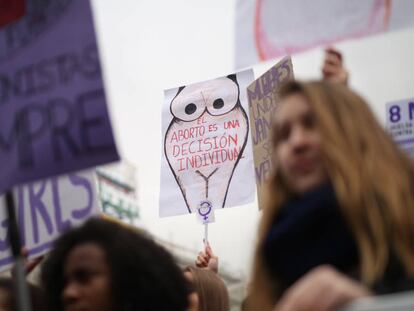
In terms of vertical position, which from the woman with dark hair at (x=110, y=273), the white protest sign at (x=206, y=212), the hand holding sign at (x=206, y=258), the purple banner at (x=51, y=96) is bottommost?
the hand holding sign at (x=206, y=258)

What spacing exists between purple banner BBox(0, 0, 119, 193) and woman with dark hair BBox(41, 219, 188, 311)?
0.22 m

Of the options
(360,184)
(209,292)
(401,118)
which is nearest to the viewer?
(360,184)

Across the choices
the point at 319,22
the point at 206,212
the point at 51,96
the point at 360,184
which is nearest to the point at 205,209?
the point at 206,212

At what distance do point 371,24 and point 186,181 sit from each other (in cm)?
237

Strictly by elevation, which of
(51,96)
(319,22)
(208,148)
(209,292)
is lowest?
(209,292)

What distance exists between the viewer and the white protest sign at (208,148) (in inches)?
191

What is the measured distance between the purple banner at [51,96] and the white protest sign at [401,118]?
2.45 m

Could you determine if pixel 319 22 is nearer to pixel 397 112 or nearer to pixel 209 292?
pixel 209 292

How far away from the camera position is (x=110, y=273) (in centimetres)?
222

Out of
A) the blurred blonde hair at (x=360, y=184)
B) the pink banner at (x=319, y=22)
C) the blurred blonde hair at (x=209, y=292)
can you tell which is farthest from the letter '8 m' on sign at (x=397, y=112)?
the blurred blonde hair at (x=360, y=184)

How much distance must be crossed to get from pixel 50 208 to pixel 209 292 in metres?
0.87

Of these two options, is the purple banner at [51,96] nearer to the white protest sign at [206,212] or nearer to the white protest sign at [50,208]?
the white protest sign at [50,208]

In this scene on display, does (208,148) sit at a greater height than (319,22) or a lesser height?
lesser

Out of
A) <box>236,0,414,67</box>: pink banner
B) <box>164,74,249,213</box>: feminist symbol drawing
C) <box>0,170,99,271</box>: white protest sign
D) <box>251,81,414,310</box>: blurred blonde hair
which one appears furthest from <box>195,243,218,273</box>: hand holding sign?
<box>251,81,414,310</box>: blurred blonde hair
